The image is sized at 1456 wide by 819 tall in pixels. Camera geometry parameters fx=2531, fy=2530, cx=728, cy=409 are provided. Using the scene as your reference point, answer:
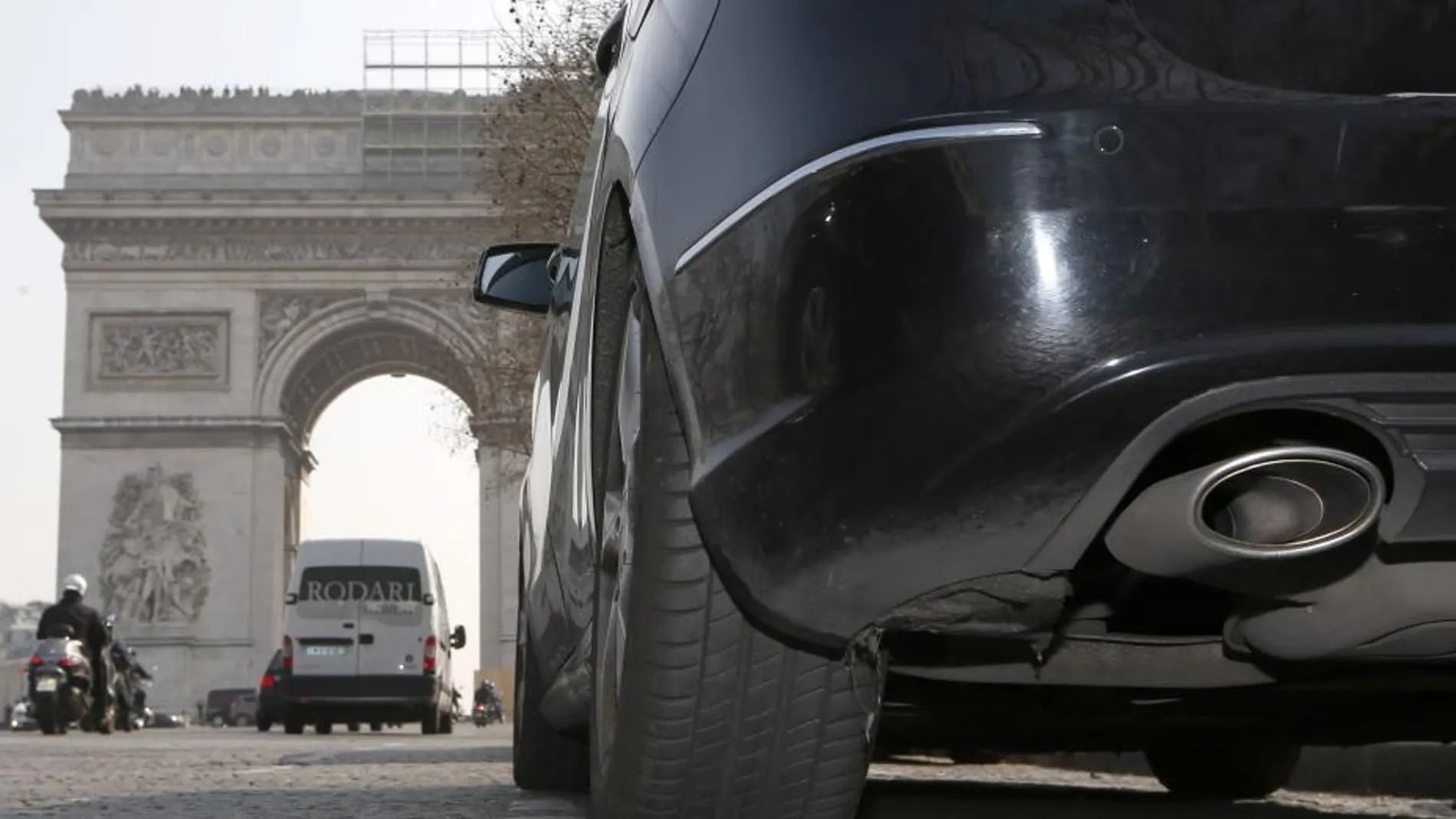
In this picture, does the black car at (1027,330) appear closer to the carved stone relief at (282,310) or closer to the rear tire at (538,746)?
the rear tire at (538,746)

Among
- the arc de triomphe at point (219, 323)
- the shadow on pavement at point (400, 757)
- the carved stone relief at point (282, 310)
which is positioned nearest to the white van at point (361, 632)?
the shadow on pavement at point (400, 757)

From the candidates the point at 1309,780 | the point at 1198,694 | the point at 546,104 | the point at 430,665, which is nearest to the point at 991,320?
the point at 1198,694

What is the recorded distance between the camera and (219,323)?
47.7 metres

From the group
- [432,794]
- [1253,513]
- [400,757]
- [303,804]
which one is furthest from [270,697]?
[1253,513]

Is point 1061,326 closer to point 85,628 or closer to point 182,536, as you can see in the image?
point 85,628

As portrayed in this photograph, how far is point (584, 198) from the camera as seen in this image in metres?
3.90

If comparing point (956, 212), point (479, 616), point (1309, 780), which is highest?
point (479, 616)

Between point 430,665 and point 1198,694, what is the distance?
21.4 meters

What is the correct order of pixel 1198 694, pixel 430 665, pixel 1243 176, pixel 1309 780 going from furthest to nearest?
pixel 430 665 → pixel 1309 780 → pixel 1198 694 → pixel 1243 176

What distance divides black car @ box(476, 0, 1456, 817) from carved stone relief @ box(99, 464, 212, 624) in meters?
44.6

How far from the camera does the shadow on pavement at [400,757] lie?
10914mm

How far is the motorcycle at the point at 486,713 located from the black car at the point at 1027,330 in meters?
44.6

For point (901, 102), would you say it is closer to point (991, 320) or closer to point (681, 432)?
point (991, 320)

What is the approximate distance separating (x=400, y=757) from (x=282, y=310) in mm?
36700
